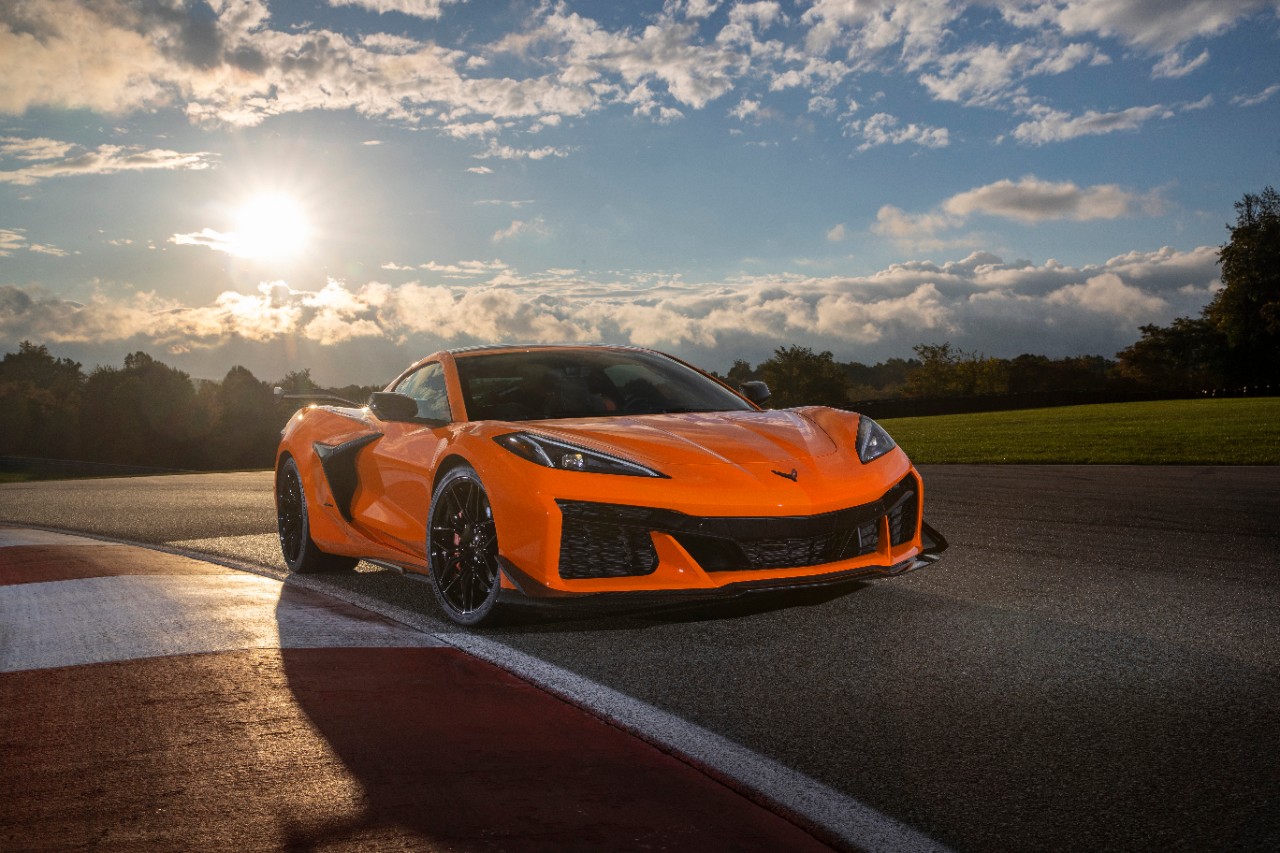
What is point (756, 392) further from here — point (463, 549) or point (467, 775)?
point (467, 775)

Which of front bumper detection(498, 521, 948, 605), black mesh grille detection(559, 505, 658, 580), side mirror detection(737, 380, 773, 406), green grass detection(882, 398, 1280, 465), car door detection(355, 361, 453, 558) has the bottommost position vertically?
green grass detection(882, 398, 1280, 465)

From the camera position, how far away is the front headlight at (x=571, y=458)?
497 cm

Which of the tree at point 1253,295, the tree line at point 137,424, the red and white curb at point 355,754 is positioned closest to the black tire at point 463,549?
the red and white curb at point 355,754

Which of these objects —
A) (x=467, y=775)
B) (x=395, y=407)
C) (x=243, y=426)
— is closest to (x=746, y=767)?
(x=467, y=775)

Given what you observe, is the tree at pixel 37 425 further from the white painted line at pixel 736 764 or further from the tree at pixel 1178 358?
the white painted line at pixel 736 764

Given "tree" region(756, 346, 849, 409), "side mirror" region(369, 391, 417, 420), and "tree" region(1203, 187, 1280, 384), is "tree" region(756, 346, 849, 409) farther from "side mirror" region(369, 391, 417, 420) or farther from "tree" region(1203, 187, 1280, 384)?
"side mirror" region(369, 391, 417, 420)

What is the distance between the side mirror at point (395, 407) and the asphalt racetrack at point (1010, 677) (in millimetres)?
1005

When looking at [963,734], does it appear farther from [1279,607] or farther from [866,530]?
[1279,607]

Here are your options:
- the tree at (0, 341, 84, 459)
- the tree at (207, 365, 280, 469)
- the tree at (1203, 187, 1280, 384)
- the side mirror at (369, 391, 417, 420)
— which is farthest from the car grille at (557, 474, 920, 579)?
the tree at (0, 341, 84, 459)

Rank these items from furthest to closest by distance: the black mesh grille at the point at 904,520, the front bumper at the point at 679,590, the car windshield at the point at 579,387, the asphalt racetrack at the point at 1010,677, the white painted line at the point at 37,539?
the white painted line at the point at 37,539 < the car windshield at the point at 579,387 < the black mesh grille at the point at 904,520 < the front bumper at the point at 679,590 < the asphalt racetrack at the point at 1010,677

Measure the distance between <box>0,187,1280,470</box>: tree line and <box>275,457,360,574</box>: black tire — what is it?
70742mm

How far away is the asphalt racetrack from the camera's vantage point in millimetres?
3004

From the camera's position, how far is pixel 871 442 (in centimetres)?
561

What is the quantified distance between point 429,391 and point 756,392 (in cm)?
188
